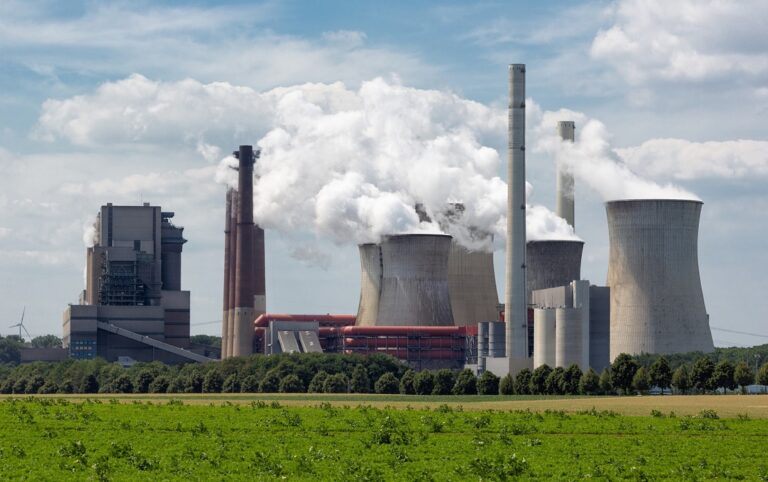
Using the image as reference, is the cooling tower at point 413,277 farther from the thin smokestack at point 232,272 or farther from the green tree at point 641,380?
the green tree at point 641,380

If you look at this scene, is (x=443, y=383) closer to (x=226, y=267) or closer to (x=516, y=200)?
(x=516, y=200)

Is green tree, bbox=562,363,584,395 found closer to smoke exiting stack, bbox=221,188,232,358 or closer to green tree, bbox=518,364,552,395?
green tree, bbox=518,364,552,395

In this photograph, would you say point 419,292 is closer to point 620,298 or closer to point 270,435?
point 620,298

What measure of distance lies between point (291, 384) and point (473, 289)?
150ft

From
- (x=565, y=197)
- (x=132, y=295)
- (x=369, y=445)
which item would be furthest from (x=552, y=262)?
(x=369, y=445)

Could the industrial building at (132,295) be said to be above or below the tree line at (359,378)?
above

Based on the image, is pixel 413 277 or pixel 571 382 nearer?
pixel 571 382

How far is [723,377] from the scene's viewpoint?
93438mm

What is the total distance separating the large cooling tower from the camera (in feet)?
367

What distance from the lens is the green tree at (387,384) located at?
342ft

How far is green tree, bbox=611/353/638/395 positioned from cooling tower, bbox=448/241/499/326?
49.7m

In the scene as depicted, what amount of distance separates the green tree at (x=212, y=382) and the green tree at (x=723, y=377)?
36025 mm

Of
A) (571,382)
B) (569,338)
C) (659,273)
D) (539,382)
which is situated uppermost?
(659,273)

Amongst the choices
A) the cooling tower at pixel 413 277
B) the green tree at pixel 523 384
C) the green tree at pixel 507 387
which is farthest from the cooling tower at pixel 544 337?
the green tree at pixel 507 387
